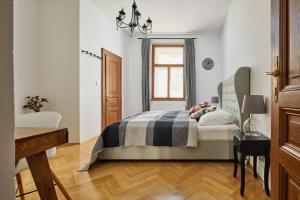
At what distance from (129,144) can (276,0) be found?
2464mm

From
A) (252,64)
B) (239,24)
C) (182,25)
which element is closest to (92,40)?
(182,25)

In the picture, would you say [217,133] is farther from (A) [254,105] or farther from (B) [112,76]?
(B) [112,76]

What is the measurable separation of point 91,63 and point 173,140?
2746 mm

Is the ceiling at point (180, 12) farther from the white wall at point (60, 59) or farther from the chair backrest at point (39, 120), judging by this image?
the chair backrest at point (39, 120)

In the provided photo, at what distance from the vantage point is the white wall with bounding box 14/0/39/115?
3553mm

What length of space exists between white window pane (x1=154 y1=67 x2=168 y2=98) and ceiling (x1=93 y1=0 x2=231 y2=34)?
4.09 feet

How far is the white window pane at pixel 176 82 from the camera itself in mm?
6879

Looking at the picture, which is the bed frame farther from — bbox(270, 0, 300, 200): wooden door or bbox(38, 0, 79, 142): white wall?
bbox(270, 0, 300, 200): wooden door

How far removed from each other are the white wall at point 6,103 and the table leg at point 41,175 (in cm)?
82

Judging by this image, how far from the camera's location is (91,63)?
468 centimetres

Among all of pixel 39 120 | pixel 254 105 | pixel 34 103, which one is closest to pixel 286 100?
pixel 254 105

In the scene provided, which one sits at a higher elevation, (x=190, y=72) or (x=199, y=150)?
(x=190, y=72)

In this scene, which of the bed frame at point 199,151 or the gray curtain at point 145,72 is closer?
the bed frame at point 199,151

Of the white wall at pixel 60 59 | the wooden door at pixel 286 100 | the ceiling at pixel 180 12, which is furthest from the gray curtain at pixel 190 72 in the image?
the wooden door at pixel 286 100
